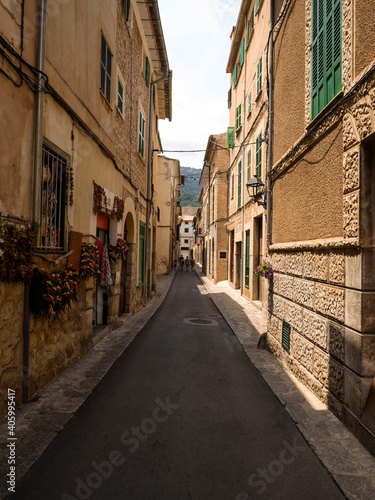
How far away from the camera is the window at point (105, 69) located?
25.9 ft

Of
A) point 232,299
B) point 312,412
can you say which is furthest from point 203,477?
point 232,299

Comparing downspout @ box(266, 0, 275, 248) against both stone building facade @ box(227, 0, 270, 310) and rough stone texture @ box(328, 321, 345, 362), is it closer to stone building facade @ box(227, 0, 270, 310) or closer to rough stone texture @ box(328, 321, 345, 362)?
stone building facade @ box(227, 0, 270, 310)

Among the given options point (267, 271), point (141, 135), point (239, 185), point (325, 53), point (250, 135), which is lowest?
point (267, 271)

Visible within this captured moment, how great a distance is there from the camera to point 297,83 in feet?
21.2

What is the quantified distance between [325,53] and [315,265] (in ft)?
10.2

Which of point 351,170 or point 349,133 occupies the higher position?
point 349,133

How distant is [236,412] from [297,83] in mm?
5695

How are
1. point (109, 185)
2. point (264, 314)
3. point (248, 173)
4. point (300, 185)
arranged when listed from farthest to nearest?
point (248, 173) → point (264, 314) → point (109, 185) → point (300, 185)

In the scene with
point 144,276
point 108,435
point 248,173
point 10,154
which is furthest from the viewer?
point 248,173

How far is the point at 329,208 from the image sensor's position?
4.88 metres

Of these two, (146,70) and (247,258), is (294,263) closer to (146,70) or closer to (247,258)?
(247,258)

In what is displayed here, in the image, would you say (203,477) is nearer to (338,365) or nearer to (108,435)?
(108,435)

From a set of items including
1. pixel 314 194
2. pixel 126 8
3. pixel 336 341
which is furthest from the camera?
pixel 126 8

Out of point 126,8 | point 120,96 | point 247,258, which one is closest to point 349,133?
point 120,96
